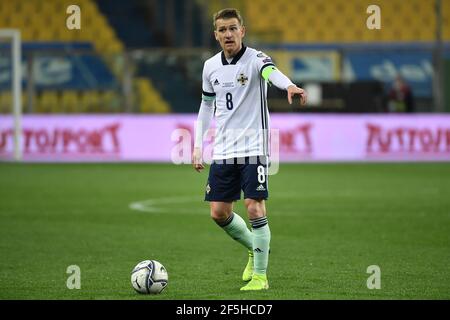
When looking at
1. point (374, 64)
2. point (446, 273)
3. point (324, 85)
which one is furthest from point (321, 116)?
point (446, 273)

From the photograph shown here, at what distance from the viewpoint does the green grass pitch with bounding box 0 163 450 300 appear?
8.11 meters

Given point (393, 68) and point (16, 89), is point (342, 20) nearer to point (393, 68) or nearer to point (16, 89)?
point (393, 68)

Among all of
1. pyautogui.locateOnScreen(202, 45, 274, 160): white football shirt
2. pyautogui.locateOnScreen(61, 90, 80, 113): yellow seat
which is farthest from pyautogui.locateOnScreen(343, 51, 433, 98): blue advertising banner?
pyautogui.locateOnScreen(202, 45, 274, 160): white football shirt

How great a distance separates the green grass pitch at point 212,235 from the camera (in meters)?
8.11

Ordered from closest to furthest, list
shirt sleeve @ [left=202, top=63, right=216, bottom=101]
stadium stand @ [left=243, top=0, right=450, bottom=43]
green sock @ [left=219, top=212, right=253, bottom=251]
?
shirt sleeve @ [left=202, top=63, right=216, bottom=101], green sock @ [left=219, top=212, right=253, bottom=251], stadium stand @ [left=243, top=0, right=450, bottom=43]

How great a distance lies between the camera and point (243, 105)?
323 inches

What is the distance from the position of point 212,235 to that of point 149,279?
4516 mm

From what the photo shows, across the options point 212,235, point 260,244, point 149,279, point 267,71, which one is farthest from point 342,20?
point 149,279

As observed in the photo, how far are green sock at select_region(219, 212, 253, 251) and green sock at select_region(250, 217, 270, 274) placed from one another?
558mm

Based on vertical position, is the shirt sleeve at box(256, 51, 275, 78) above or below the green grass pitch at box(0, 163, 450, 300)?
above

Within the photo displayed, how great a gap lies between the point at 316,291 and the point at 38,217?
678 cm

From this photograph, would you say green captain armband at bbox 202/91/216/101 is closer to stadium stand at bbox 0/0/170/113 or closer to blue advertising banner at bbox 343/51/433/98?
stadium stand at bbox 0/0/170/113

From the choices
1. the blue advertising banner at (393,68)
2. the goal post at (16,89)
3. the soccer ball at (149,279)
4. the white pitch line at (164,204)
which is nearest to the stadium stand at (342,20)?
the blue advertising banner at (393,68)

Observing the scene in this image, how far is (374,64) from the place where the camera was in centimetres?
2934
